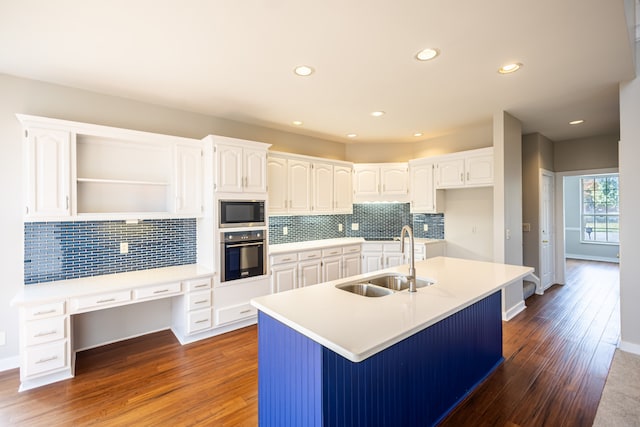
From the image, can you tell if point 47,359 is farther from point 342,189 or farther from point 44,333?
point 342,189

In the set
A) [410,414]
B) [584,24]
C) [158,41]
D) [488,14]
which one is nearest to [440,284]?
[410,414]

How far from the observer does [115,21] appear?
1.92 m

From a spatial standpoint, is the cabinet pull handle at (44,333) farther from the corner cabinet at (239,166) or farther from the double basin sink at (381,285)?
the double basin sink at (381,285)

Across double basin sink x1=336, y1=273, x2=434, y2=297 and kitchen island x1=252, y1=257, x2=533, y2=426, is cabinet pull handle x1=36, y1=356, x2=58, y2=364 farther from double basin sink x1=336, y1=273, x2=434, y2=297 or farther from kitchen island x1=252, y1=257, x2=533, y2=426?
double basin sink x1=336, y1=273, x2=434, y2=297

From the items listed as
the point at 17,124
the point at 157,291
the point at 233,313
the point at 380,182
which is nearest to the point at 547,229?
the point at 380,182

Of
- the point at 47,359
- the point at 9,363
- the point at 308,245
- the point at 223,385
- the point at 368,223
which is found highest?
the point at 368,223

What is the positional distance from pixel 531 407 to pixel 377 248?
9.70 feet

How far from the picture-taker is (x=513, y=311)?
4004mm

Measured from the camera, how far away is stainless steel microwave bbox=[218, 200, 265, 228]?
342 cm

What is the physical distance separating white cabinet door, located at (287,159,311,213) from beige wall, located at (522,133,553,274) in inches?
146

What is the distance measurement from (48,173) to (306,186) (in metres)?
2.95

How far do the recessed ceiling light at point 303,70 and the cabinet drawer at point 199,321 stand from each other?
266cm

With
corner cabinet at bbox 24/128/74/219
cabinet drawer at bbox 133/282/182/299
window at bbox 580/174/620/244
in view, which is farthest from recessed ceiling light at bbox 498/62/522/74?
window at bbox 580/174/620/244

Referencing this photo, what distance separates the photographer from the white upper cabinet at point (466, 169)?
411 cm
